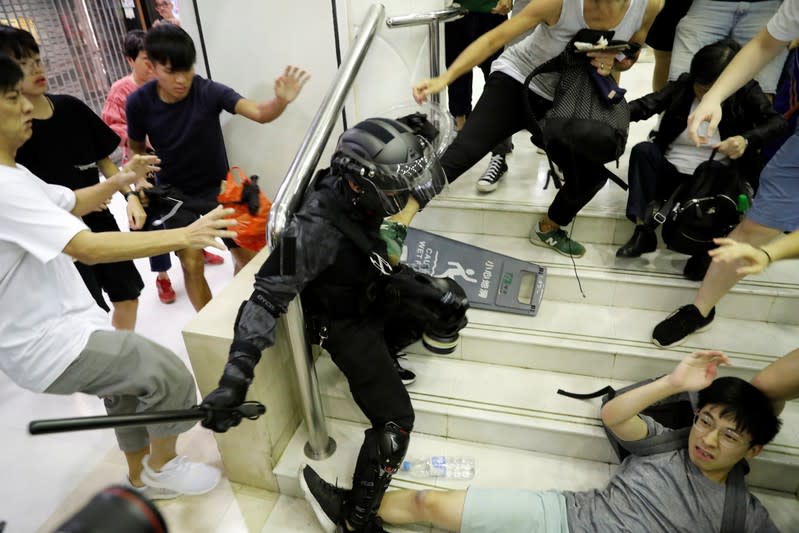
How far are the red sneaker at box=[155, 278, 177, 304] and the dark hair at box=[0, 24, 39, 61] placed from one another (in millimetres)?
1516

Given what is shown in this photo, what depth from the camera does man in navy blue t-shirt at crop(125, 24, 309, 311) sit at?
2432mm

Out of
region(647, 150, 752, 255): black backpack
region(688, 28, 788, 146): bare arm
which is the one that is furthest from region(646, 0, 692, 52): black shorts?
region(688, 28, 788, 146): bare arm

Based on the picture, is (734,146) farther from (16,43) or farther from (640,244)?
(16,43)

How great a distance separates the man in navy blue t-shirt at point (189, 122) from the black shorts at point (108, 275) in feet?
→ 0.83

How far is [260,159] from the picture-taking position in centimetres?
299

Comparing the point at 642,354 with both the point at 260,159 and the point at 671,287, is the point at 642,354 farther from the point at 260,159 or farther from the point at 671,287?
the point at 260,159

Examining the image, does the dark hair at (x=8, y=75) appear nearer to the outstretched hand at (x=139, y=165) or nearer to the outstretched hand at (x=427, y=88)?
the outstretched hand at (x=139, y=165)

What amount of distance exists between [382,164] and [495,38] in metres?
1.00

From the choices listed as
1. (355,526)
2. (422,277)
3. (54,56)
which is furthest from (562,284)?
(54,56)

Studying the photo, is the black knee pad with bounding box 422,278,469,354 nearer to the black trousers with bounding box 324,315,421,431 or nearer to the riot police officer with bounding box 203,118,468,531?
the riot police officer with bounding box 203,118,468,531

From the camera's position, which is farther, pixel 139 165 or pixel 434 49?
pixel 434 49

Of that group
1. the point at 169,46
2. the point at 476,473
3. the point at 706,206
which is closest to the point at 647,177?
the point at 706,206

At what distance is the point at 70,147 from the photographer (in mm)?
2217

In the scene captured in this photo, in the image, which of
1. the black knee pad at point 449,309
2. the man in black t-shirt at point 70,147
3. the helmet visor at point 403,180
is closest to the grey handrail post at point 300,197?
the helmet visor at point 403,180
